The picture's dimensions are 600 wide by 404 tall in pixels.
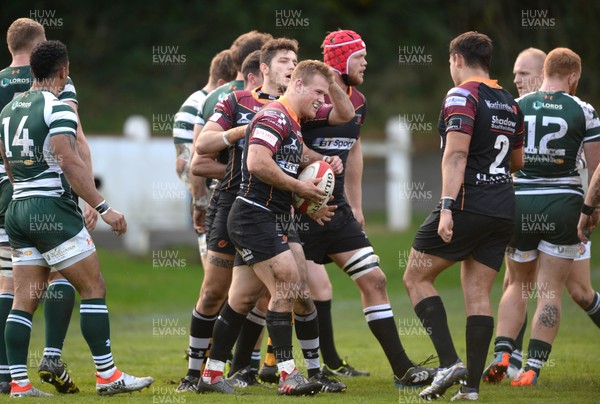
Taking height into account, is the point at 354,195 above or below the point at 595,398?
above

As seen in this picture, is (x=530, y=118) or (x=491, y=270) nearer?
(x=491, y=270)

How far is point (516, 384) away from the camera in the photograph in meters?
7.94

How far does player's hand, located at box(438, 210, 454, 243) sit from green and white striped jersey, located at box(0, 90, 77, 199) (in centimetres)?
259

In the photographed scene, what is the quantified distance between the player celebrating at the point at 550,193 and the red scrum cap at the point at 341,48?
1494 millimetres

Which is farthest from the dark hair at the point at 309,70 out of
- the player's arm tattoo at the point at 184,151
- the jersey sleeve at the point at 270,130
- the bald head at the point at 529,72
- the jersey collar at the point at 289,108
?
the bald head at the point at 529,72

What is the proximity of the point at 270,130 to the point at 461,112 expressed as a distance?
1294 mm

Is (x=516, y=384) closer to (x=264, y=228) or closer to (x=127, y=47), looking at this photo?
(x=264, y=228)

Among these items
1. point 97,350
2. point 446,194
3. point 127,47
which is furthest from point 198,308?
point 127,47

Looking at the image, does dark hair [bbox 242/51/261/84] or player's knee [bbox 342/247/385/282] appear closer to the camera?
player's knee [bbox 342/247/385/282]

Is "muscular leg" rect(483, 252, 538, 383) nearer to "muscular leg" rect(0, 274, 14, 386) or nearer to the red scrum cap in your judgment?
the red scrum cap

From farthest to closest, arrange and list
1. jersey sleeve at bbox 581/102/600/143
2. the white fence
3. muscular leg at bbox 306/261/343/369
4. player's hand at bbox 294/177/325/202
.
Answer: the white fence < muscular leg at bbox 306/261/343/369 < jersey sleeve at bbox 581/102/600/143 < player's hand at bbox 294/177/325/202

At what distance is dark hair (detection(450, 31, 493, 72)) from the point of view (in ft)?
23.5

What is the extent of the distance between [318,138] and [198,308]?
1.56m

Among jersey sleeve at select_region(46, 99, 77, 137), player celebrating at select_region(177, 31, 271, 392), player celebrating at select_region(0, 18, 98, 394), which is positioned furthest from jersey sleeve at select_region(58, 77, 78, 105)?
player celebrating at select_region(177, 31, 271, 392)
